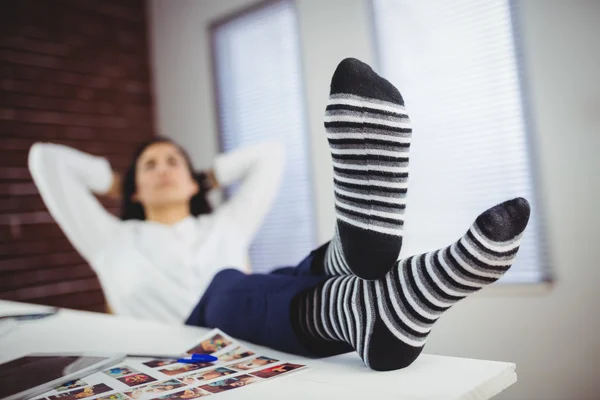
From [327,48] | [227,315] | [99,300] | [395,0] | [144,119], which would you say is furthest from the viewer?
[144,119]

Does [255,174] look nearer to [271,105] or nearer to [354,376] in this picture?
[271,105]

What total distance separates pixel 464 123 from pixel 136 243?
3.83ft

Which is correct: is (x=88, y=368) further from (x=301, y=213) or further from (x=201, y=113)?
(x=201, y=113)

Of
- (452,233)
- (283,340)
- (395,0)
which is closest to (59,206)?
(283,340)

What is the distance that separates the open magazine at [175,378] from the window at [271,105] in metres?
1.40

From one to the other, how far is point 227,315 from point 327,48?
1.44m

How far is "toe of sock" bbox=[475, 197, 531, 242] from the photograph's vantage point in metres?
0.52

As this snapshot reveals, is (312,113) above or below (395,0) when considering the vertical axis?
below

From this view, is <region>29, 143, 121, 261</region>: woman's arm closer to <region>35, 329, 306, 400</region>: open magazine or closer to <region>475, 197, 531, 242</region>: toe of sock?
<region>35, 329, 306, 400</region>: open magazine

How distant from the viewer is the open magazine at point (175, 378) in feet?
1.80

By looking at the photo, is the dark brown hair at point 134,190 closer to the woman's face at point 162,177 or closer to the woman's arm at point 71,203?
the woman's face at point 162,177

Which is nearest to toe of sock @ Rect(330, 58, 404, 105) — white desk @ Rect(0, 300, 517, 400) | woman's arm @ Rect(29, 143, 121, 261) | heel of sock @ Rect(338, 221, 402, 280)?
heel of sock @ Rect(338, 221, 402, 280)

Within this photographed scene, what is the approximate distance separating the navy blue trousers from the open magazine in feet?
0.12

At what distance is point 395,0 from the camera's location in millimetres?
1805
